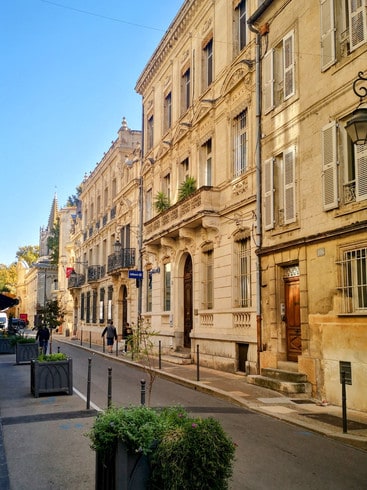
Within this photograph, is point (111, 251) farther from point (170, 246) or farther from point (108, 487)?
point (108, 487)

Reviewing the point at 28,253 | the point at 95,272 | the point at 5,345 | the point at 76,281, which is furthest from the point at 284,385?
the point at 28,253

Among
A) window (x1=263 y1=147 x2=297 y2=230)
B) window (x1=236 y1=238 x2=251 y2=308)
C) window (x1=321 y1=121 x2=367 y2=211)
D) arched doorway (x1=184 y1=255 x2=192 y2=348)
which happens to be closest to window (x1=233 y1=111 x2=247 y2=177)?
window (x1=263 y1=147 x2=297 y2=230)

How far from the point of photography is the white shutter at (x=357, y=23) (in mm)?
11506

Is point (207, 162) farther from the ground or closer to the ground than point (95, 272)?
farther from the ground

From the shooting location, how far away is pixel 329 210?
40.3 feet

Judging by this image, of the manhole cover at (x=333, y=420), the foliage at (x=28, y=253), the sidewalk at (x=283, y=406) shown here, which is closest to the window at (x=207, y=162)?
the sidewalk at (x=283, y=406)

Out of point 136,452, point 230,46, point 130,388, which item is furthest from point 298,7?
point 136,452

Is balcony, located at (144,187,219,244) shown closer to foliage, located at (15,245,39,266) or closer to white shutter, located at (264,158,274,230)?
white shutter, located at (264,158,274,230)

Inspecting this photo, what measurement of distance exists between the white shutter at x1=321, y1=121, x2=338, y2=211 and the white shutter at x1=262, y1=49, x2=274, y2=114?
11.1 feet

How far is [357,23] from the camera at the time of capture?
38.8 feet

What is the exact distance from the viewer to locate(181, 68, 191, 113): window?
945 inches

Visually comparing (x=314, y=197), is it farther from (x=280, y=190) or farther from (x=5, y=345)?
(x=5, y=345)

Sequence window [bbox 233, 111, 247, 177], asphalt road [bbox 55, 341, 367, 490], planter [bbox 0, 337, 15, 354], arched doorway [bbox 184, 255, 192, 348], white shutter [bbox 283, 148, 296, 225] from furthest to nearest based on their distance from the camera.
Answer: planter [bbox 0, 337, 15, 354] < arched doorway [bbox 184, 255, 192, 348] < window [bbox 233, 111, 247, 177] < white shutter [bbox 283, 148, 296, 225] < asphalt road [bbox 55, 341, 367, 490]

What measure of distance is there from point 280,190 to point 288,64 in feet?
11.5
